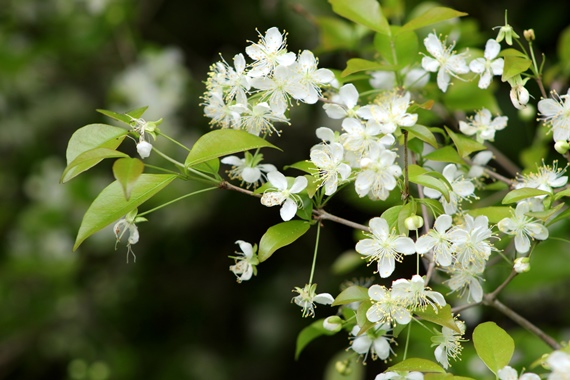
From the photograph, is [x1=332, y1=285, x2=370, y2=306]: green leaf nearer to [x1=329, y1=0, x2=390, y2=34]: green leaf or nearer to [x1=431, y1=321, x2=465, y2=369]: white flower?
[x1=431, y1=321, x2=465, y2=369]: white flower

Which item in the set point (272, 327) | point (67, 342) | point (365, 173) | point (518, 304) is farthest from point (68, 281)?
point (365, 173)

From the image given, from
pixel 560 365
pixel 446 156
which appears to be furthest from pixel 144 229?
pixel 560 365

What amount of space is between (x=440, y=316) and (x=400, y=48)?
24.2 inches

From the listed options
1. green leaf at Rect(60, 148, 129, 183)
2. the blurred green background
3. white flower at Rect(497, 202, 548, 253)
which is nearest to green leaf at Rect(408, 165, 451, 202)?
white flower at Rect(497, 202, 548, 253)

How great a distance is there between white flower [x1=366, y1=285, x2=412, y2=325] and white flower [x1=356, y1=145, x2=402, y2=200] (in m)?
0.16

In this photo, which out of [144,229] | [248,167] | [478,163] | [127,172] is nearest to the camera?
[127,172]

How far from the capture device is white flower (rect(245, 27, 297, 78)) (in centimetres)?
121

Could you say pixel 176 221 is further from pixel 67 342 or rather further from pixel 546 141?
pixel 546 141

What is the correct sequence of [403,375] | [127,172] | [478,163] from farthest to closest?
1. [478,163]
2. [403,375]
3. [127,172]

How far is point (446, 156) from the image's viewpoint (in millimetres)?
1266

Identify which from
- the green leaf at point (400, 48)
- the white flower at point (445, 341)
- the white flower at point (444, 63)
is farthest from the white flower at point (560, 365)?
the green leaf at point (400, 48)

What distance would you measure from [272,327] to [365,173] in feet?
7.38

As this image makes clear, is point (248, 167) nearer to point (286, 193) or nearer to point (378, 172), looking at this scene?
point (286, 193)

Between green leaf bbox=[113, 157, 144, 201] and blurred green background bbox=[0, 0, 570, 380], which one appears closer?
green leaf bbox=[113, 157, 144, 201]
